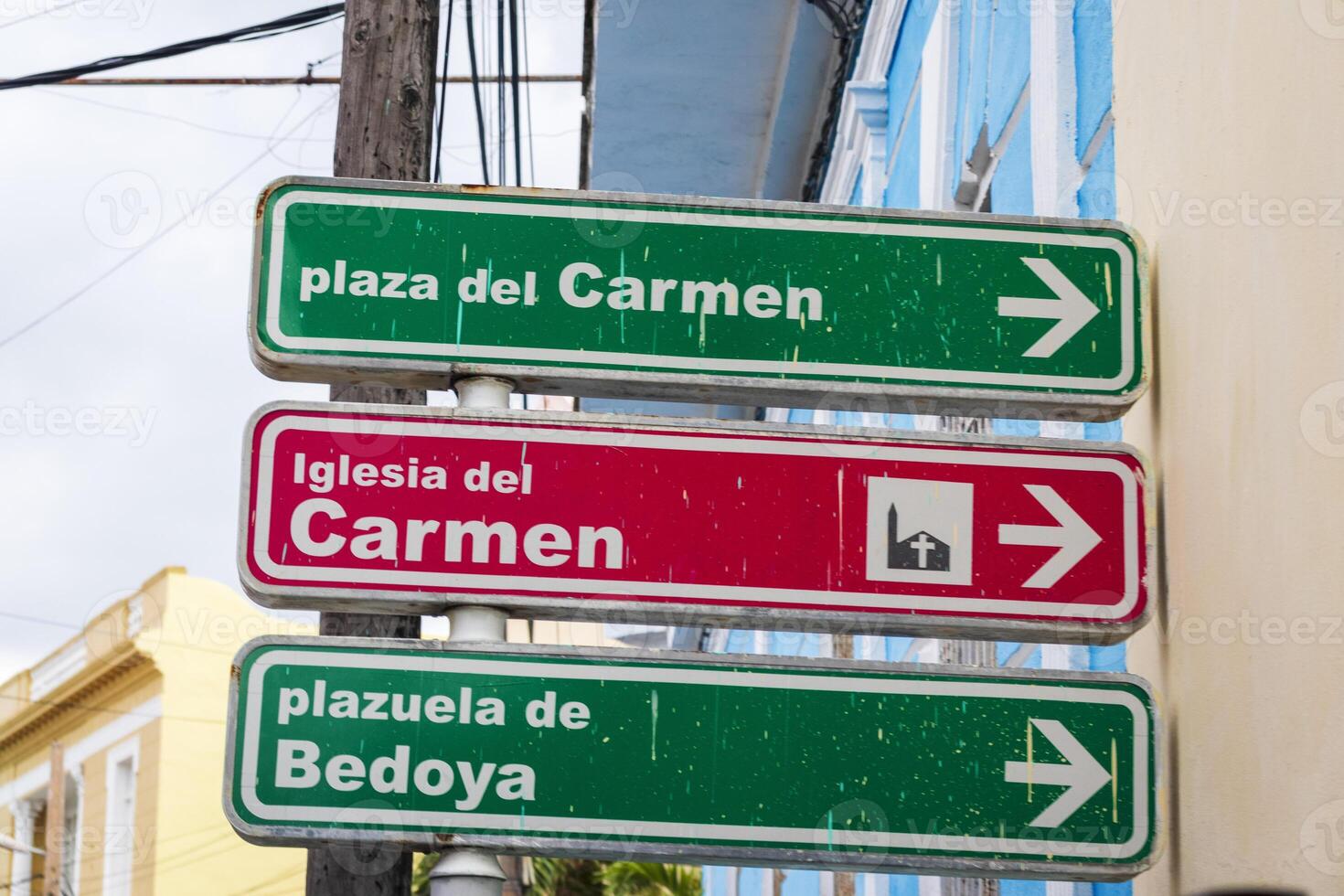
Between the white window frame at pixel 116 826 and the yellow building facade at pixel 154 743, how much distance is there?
25mm

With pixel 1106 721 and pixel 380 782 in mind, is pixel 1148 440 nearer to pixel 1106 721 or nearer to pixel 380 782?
pixel 1106 721

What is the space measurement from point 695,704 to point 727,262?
0.89m

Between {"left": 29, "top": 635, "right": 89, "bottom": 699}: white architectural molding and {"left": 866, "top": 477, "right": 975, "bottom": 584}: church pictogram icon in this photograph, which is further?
{"left": 29, "top": 635, "right": 89, "bottom": 699}: white architectural molding

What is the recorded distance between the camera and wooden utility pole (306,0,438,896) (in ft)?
13.9

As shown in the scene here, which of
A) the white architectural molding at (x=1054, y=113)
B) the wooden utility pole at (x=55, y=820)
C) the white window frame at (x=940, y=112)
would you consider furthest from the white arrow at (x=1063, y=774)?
the wooden utility pole at (x=55, y=820)

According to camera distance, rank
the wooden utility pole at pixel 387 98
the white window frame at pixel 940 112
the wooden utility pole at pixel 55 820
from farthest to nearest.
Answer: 1. the wooden utility pole at pixel 55 820
2. the white window frame at pixel 940 112
3. the wooden utility pole at pixel 387 98

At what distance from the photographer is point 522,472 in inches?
125

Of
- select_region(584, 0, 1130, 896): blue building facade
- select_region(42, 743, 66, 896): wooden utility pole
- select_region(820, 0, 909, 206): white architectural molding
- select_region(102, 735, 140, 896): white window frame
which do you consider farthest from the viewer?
select_region(42, 743, 66, 896): wooden utility pole

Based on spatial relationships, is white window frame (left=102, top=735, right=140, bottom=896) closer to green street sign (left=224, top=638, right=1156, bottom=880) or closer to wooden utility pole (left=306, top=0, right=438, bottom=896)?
wooden utility pole (left=306, top=0, right=438, bottom=896)

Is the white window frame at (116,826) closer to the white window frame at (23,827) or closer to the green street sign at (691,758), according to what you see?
the white window frame at (23,827)

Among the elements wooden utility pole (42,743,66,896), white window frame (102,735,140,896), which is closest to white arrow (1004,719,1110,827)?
white window frame (102,735,140,896)

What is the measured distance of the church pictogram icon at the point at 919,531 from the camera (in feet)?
10.3

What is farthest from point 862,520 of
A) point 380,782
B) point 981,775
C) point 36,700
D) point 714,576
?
point 36,700

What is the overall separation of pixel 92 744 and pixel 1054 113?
75.8 feet
